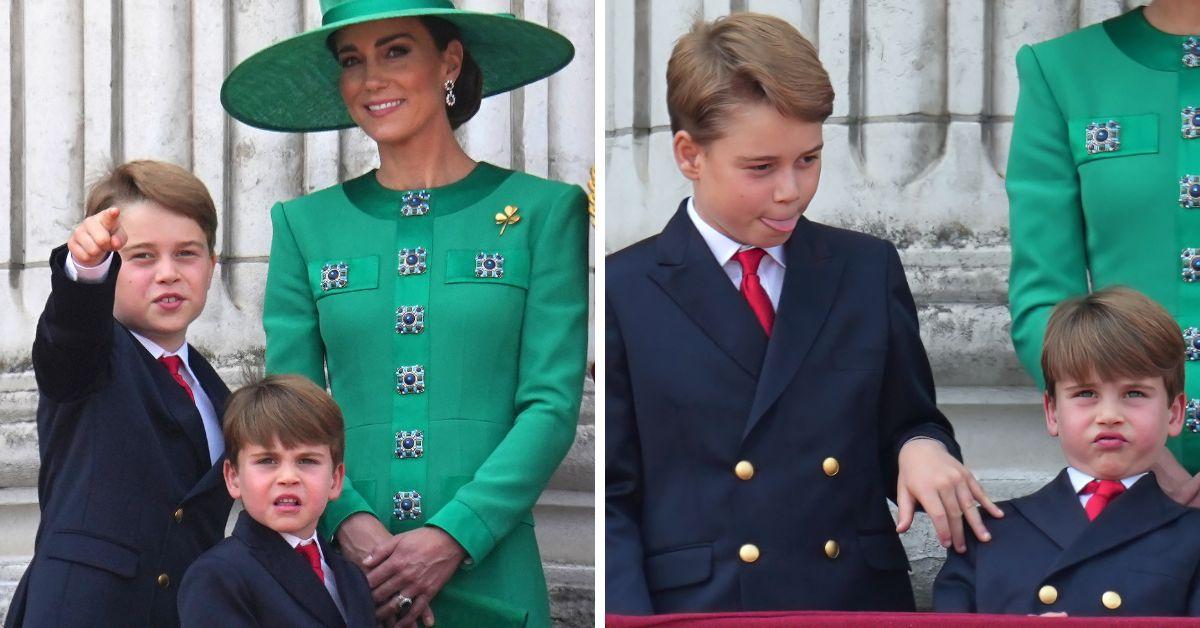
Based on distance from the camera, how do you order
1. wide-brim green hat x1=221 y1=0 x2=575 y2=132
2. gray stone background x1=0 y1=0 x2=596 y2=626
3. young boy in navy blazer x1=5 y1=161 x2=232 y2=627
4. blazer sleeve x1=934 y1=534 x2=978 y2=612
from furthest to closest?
gray stone background x1=0 y1=0 x2=596 y2=626, wide-brim green hat x1=221 y1=0 x2=575 y2=132, young boy in navy blazer x1=5 y1=161 x2=232 y2=627, blazer sleeve x1=934 y1=534 x2=978 y2=612

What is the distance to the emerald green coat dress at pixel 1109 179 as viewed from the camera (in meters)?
2.64

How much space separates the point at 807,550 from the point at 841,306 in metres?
0.35

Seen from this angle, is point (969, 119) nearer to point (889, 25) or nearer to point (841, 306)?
point (889, 25)

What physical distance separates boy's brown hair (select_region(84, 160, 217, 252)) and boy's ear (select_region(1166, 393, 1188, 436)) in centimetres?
149

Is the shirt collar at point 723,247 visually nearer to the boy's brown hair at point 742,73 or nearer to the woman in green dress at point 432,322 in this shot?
the boy's brown hair at point 742,73

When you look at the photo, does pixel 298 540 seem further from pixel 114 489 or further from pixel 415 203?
pixel 415 203

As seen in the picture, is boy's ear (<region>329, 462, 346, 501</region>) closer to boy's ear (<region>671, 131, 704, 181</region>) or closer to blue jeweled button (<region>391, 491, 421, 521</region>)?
blue jeweled button (<region>391, 491, 421, 521</region>)

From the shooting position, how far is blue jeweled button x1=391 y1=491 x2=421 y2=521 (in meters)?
2.96

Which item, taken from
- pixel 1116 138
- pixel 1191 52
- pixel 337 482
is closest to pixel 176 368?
pixel 337 482

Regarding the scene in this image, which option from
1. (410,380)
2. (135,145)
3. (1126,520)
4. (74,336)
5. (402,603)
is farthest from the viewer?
(135,145)

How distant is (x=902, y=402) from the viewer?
276cm

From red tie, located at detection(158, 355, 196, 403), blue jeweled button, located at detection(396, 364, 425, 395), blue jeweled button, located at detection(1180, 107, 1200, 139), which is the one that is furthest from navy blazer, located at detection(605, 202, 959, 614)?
red tie, located at detection(158, 355, 196, 403)

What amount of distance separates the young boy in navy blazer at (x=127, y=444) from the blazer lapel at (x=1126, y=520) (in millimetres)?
1271

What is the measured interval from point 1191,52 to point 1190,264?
0.30 metres
